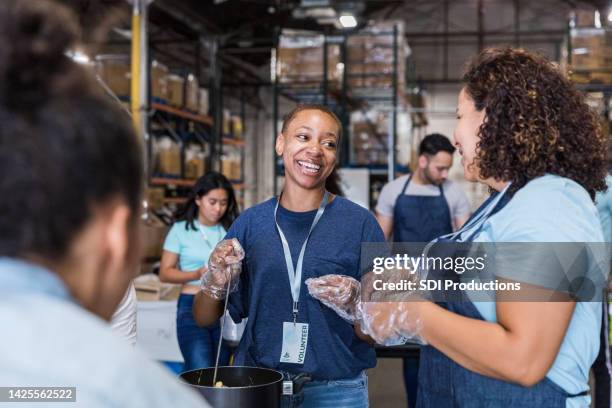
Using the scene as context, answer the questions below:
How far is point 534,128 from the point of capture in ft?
4.42

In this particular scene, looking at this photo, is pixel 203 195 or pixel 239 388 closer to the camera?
pixel 239 388

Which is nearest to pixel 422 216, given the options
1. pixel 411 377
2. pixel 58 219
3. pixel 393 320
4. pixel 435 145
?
pixel 435 145

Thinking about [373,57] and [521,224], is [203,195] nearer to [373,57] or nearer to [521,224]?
[521,224]

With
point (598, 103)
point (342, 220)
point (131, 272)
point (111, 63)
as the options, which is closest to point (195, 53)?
point (111, 63)

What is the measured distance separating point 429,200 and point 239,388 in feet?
12.4

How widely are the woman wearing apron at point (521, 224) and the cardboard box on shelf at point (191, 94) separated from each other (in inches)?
279

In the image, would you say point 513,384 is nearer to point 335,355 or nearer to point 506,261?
point 506,261

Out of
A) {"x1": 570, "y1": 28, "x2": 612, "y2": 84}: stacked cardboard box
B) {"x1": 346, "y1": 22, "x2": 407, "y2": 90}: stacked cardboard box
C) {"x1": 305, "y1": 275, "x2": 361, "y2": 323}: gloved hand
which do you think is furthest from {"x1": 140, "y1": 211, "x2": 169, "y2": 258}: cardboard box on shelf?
{"x1": 570, "y1": 28, "x2": 612, "y2": 84}: stacked cardboard box

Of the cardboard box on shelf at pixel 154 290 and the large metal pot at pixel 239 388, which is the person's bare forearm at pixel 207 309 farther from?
the cardboard box on shelf at pixel 154 290

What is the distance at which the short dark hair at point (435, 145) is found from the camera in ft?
16.2

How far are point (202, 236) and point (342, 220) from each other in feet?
7.74

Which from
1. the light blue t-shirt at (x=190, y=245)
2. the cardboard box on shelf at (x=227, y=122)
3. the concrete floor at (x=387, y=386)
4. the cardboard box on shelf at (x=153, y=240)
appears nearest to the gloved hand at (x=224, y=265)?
the light blue t-shirt at (x=190, y=245)

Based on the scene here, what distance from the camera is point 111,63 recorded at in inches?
296

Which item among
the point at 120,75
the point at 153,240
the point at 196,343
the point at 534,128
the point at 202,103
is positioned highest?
the point at 120,75
